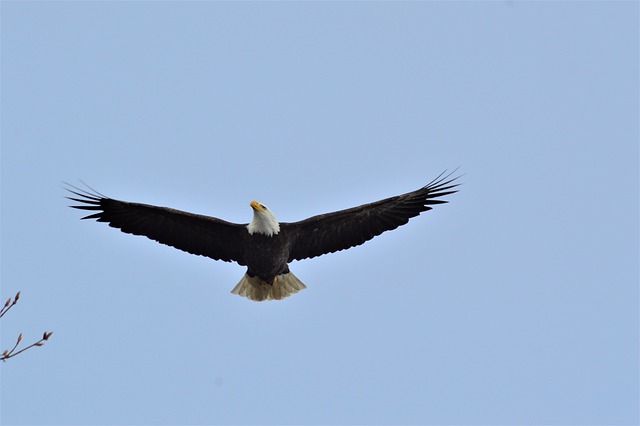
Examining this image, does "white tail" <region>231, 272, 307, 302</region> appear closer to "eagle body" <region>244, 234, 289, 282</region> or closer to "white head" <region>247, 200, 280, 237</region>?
"eagle body" <region>244, 234, 289, 282</region>

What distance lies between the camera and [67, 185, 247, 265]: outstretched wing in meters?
10.4

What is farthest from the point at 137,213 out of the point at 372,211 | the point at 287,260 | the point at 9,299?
the point at 9,299

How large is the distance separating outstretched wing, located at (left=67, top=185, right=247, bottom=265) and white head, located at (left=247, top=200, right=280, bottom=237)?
0.23m

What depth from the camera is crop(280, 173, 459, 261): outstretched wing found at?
10.5 meters

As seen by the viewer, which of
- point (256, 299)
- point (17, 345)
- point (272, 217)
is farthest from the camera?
point (256, 299)

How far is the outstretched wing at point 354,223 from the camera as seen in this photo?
412 inches

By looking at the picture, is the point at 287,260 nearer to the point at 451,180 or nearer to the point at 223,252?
the point at 223,252

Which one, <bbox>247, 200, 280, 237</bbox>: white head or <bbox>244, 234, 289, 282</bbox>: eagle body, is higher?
<bbox>247, 200, 280, 237</bbox>: white head

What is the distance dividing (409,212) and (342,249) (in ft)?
3.02

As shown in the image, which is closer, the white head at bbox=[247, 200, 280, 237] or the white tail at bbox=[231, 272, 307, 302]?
the white head at bbox=[247, 200, 280, 237]

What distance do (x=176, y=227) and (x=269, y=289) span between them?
1419mm

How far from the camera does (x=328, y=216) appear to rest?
10.4 meters

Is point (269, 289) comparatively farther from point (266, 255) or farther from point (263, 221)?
point (263, 221)

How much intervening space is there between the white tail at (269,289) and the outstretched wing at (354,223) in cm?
52
